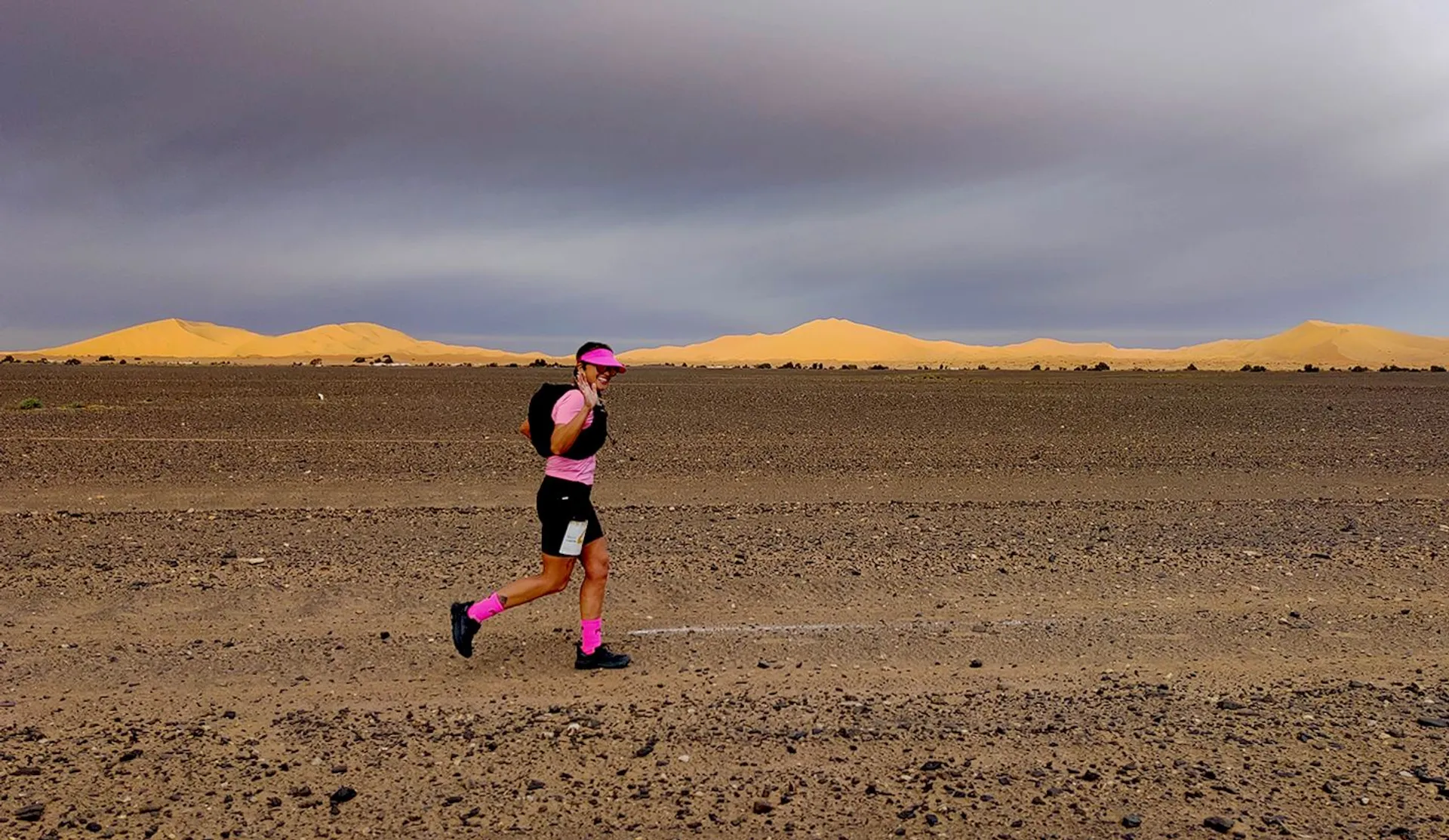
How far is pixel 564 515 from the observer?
19.7 ft

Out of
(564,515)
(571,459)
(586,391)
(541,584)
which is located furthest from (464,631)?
(586,391)

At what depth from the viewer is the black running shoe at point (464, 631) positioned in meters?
5.98

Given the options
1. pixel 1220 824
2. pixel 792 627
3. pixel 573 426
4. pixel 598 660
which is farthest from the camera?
pixel 792 627

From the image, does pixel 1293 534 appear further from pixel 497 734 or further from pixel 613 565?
pixel 497 734

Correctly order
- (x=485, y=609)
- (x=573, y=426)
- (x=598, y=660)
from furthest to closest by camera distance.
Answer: (x=485, y=609)
(x=598, y=660)
(x=573, y=426)

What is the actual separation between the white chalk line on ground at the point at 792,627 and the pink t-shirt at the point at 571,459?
1.20 meters

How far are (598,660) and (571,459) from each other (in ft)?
3.66

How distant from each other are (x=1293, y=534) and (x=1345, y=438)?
1354 centimetres

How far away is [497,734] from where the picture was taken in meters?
4.98

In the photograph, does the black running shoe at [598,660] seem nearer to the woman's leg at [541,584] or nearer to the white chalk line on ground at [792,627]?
the woman's leg at [541,584]

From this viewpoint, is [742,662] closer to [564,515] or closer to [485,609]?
[564,515]

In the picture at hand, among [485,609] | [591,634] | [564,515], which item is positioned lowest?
[591,634]

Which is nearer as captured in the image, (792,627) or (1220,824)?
(1220,824)

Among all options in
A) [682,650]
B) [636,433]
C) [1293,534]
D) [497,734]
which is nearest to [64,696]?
[497,734]
